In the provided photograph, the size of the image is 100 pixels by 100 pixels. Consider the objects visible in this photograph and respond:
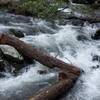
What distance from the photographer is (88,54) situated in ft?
34.7

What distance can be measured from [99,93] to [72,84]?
31.4 inches

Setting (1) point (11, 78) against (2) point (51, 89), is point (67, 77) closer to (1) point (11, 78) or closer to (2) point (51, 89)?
(2) point (51, 89)

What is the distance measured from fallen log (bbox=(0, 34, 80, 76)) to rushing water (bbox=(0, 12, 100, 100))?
380 mm

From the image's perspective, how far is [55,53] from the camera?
33.9 ft

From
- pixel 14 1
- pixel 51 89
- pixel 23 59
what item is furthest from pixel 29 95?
pixel 14 1

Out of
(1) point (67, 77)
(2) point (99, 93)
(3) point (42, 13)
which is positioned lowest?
(2) point (99, 93)

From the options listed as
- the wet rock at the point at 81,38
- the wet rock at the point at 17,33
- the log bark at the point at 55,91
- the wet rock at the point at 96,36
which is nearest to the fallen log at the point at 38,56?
the log bark at the point at 55,91

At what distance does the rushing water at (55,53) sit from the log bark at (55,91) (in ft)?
0.86

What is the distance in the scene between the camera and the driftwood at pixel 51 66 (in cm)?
710

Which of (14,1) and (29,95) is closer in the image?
(29,95)

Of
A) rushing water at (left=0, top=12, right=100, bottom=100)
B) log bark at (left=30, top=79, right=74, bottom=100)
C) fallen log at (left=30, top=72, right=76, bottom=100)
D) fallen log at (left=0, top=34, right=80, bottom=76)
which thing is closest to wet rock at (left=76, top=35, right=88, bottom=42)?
rushing water at (left=0, top=12, right=100, bottom=100)

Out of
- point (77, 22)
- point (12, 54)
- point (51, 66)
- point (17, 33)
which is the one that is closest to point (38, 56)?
point (51, 66)

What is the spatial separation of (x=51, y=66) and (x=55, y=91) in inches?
51.7

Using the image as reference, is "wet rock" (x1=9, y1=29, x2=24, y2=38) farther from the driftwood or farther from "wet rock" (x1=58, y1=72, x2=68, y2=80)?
"wet rock" (x1=58, y1=72, x2=68, y2=80)
